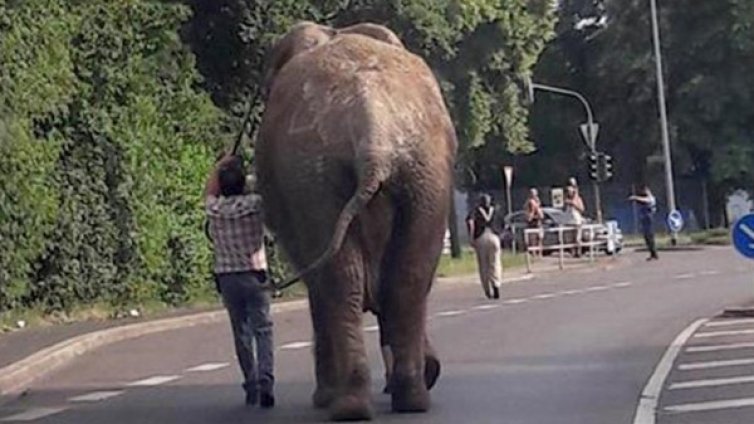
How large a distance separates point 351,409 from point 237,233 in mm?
2409

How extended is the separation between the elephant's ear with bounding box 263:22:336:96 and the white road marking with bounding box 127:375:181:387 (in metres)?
3.47

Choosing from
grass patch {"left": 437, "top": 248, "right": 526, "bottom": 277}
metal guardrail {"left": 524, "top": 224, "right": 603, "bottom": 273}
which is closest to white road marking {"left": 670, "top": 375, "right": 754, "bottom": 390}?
grass patch {"left": 437, "top": 248, "right": 526, "bottom": 277}

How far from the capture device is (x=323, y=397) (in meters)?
14.6

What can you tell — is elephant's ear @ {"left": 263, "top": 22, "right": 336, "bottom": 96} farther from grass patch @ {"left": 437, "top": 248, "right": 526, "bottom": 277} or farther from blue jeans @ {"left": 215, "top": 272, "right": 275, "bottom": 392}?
grass patch @ {"left": 437, "top": 248, "right": 526, "bottom": 277}

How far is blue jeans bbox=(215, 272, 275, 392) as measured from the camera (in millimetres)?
15531

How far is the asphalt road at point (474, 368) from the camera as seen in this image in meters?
14.9

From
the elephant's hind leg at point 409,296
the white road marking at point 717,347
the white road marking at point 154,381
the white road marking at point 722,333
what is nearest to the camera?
the elephant's hind leg at point 409,296

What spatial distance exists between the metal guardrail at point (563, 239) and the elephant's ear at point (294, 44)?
109ft

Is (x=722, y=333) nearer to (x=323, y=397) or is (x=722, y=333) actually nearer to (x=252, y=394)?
(x=252, y=394)

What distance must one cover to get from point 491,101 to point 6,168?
28838 millimetres

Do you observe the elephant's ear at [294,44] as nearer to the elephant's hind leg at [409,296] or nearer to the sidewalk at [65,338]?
the elephant's hind leg at [409,296]

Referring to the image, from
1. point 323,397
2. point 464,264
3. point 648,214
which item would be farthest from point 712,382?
point 464,264

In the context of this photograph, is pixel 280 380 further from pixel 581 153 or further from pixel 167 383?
pixel 581 153

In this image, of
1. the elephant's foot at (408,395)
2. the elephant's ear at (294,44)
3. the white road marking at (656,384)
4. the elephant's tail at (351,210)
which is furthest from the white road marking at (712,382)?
the elephant's ear at (294,44)
